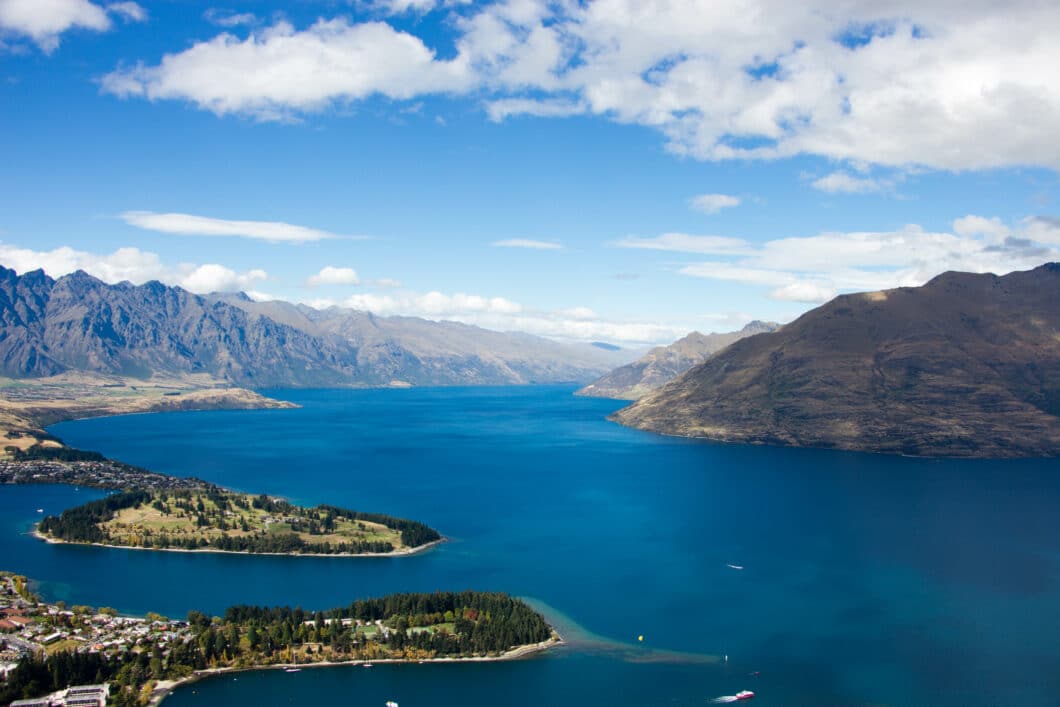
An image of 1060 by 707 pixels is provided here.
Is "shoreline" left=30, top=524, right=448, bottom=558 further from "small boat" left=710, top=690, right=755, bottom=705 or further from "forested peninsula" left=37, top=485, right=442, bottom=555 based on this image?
"small boat" left=710, top=690, right=755, bottom=705

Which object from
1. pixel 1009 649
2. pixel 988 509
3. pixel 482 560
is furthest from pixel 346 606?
pixel 988 509

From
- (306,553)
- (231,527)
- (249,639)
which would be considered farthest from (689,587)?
(231,527)

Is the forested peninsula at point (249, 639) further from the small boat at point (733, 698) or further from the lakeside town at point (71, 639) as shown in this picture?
the small boat at point (733, 698)

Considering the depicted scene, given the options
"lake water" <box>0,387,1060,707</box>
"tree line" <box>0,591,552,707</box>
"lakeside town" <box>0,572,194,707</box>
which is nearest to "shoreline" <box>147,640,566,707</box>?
"tree line" <box>0,591,552,707</box>

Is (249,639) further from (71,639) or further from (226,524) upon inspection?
(226,524)

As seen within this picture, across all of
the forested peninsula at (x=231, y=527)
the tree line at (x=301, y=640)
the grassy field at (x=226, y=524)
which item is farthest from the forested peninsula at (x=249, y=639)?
the grassy field at (x=226, y=524)

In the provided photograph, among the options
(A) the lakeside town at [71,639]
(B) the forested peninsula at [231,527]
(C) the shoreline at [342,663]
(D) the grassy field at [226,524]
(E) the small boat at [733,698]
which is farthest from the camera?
(D) the grassy field at [226,524]

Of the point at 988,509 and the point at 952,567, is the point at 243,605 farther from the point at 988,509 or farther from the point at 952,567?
the point at 988,509
